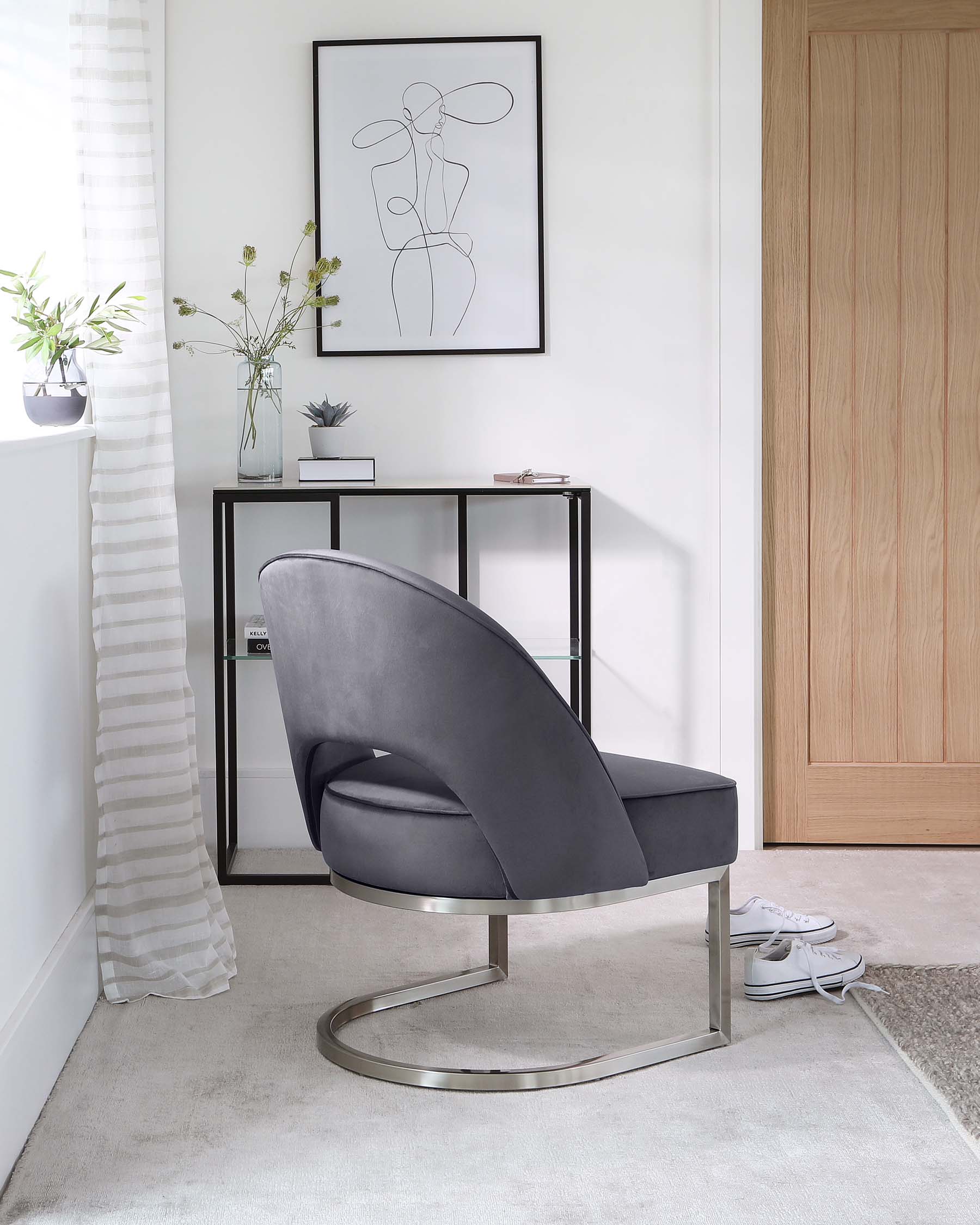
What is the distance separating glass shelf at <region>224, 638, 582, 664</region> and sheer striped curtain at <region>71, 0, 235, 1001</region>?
623 millimetres

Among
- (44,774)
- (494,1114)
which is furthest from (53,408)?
(494,1114)

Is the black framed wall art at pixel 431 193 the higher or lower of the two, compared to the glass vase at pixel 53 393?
higher

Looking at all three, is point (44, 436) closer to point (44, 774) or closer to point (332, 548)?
point (44, 774)

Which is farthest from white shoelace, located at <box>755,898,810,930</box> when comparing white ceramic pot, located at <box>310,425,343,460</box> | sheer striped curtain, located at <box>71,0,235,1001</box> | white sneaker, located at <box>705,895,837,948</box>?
white ceramic pot, located at <box>310,425,343,460</box>

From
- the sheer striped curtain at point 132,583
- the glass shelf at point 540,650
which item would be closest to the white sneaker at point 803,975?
the glass shelf at point 540,650

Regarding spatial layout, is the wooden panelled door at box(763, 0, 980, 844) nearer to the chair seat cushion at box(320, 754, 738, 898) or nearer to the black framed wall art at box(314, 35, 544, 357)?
the black framed wall art at box(314, 35, 544, 357)

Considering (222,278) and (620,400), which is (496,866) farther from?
(222,278)

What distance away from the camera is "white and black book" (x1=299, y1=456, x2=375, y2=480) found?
2.97 m

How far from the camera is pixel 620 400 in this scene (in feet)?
10.6

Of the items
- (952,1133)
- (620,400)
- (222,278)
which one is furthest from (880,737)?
(222,278)

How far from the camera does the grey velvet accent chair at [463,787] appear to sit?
1764 millimetres

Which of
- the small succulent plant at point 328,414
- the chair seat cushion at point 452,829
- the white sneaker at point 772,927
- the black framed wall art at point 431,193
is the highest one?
the black framed wall art at point 431,193

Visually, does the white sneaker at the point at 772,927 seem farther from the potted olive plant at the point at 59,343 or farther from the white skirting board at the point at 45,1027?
the potted olive plant at the point at 59,343

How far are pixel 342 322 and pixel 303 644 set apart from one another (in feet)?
4.95
